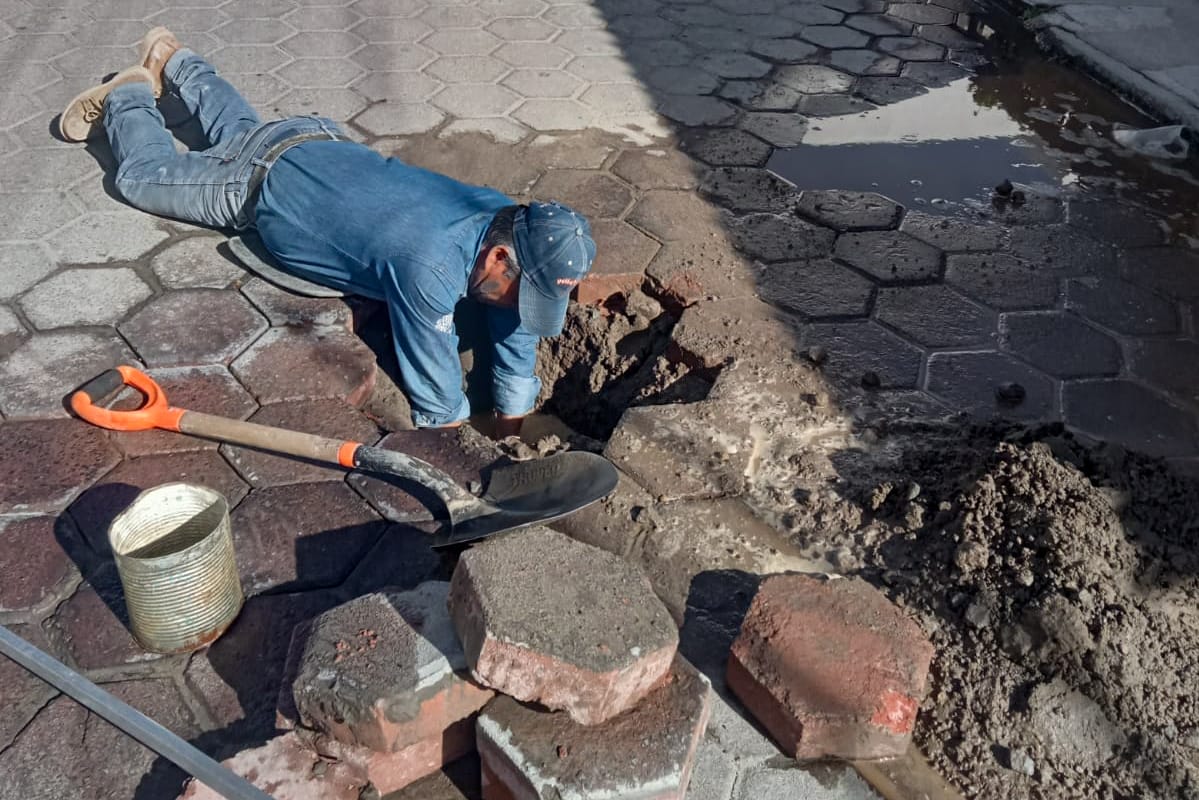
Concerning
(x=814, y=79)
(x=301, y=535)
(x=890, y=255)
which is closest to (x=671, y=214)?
(x=890, y=255)

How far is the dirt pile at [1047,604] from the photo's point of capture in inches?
87.5

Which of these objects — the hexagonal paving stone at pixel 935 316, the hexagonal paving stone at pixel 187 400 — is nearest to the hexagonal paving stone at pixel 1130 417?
the hexagonal paving stone at pixel 935 316

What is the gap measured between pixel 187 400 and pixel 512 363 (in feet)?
3.73

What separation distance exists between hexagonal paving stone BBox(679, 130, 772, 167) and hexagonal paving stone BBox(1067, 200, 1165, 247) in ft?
4.69

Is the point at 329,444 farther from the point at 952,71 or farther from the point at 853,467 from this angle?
the point at 952,71

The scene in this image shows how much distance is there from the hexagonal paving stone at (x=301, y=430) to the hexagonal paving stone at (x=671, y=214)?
5.05 ft

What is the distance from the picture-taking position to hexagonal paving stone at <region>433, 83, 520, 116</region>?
16.3 feet

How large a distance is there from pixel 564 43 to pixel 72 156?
2816mm

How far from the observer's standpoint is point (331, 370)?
3289 mm

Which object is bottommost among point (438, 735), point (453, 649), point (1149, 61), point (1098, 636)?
point (1149, 61)

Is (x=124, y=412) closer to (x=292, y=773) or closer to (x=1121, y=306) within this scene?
(x=292, y=773)

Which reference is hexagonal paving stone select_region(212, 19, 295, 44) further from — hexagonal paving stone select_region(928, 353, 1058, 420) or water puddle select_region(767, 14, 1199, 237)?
hexagonal paving stone select_region(928, 353, 1058, 420)

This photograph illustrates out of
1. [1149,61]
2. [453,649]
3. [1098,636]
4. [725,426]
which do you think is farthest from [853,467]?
[1149,61]

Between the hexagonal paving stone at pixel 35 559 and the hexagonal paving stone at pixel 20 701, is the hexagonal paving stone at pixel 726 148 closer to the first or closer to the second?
the hexagonal paving stone at pixel 35 559
